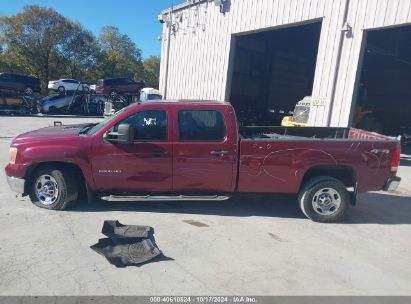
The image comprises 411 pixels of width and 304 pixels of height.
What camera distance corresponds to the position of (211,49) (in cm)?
1472

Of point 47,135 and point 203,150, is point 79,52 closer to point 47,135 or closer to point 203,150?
point 47,135

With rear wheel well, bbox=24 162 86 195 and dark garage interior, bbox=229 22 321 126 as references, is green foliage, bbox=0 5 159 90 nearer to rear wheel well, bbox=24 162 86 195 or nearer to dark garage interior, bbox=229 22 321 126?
dark garage interior, bbox=229 22 321 126

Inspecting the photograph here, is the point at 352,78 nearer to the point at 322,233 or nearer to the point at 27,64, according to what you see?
the point at 322,233

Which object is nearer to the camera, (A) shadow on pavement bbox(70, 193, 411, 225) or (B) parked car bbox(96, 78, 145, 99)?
(A) shadow on pavement bbox(70, 193, 411, 225)

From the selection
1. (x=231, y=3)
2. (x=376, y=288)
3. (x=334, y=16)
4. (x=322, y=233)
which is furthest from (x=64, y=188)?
(x=231, y=3)

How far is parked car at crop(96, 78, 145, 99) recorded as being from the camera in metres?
29.9

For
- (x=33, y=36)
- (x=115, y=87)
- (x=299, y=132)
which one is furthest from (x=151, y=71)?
(x=299, y=132)

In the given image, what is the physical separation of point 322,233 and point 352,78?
6.54 meters

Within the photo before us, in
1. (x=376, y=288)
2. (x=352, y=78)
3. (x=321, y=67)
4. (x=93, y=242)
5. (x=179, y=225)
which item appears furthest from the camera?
(x=321, y=67)

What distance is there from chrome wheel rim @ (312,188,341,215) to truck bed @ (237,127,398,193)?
0.33 meters

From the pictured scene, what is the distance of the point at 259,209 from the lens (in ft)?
19.1

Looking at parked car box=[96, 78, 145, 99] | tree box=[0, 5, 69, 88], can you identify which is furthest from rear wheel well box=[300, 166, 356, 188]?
tree box=[0, 5, 69, 88]

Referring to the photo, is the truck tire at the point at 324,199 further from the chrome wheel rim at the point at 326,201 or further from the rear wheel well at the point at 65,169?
the rear wheel well at the point at 65,169

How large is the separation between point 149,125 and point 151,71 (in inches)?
2558
